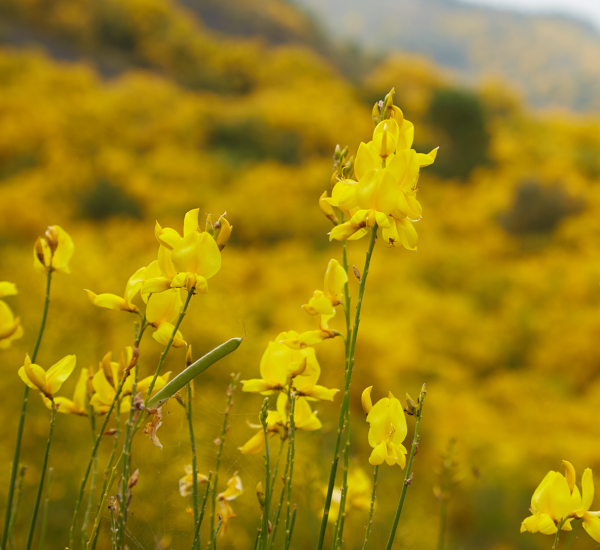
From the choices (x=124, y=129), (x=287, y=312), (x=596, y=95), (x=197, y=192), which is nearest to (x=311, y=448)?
(x=287, y=312)

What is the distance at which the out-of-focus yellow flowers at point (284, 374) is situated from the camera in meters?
→ 0.40

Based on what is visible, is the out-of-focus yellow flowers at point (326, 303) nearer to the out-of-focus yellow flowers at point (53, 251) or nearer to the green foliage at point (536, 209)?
the out-of-focus yellow flowers at point (53, 251)

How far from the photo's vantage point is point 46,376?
1.29 ft

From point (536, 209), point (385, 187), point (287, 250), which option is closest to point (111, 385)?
point (385, 187)

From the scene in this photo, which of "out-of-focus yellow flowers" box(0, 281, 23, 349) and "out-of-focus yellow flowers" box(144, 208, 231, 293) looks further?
"out-of-focus yellow flowers" box(0, 281, 23, 349)

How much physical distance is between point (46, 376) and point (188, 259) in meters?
0.15

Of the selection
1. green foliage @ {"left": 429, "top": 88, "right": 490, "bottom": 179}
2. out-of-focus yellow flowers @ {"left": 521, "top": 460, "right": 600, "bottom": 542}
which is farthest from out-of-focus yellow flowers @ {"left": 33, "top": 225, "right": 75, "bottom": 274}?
green foliage @ {"left": 429, "top": 88, "right": 490, "bottom": 179}

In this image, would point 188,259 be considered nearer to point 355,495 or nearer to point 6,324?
point 6,324

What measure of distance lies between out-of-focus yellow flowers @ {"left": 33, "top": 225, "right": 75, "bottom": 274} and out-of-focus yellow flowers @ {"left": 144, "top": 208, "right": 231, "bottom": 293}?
5.4 inches

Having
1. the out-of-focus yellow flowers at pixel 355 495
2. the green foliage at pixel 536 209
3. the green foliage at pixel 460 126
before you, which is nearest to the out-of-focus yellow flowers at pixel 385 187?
the out-of-focus yellow flowers at pixel 355 495

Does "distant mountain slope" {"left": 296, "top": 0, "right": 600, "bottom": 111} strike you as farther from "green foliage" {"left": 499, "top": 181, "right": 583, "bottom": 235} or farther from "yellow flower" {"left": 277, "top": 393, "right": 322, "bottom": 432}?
"yellow flower" {"left": 277, "top": 393, "right": 322, "bottom": 432}

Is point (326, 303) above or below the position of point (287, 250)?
below

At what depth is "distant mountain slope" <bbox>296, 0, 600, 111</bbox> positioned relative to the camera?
49.6ft

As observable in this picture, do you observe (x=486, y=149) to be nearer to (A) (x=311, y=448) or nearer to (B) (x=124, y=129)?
(B) (x=124, y=129)
